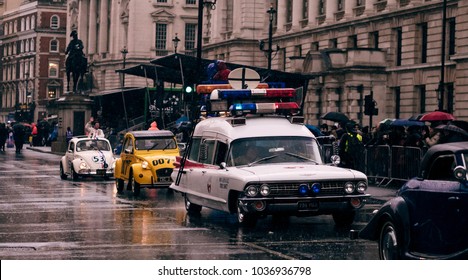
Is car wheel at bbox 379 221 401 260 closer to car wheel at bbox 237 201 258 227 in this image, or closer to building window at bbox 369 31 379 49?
car wheel at bbox 237 201 258 227

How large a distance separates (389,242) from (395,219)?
351mm

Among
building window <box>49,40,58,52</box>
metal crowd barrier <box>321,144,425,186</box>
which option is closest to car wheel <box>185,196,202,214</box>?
metal crowd barrier <box>321,144,425,186</box>

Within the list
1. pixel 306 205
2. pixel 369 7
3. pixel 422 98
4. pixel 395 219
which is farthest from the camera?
pixel 369 7

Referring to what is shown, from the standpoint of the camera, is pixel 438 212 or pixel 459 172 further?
pixel 438 212

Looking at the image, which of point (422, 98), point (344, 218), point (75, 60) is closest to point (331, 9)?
point (422, 98)

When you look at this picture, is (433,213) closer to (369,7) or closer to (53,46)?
(369,7)

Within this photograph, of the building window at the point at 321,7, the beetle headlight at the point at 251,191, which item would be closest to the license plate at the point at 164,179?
the beetle headlight at the point at 251,191

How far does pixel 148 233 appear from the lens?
18.5 m

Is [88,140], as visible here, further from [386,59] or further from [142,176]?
[386,59]

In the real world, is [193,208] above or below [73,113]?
below

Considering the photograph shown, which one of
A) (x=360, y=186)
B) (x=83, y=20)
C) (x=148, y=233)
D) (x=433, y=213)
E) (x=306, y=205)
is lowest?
(x=148, y=233)

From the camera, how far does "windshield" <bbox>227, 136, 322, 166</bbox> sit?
20.3m

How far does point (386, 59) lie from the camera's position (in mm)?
63719

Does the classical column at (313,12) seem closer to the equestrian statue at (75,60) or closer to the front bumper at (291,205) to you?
the equestrian statue at (75,60)
